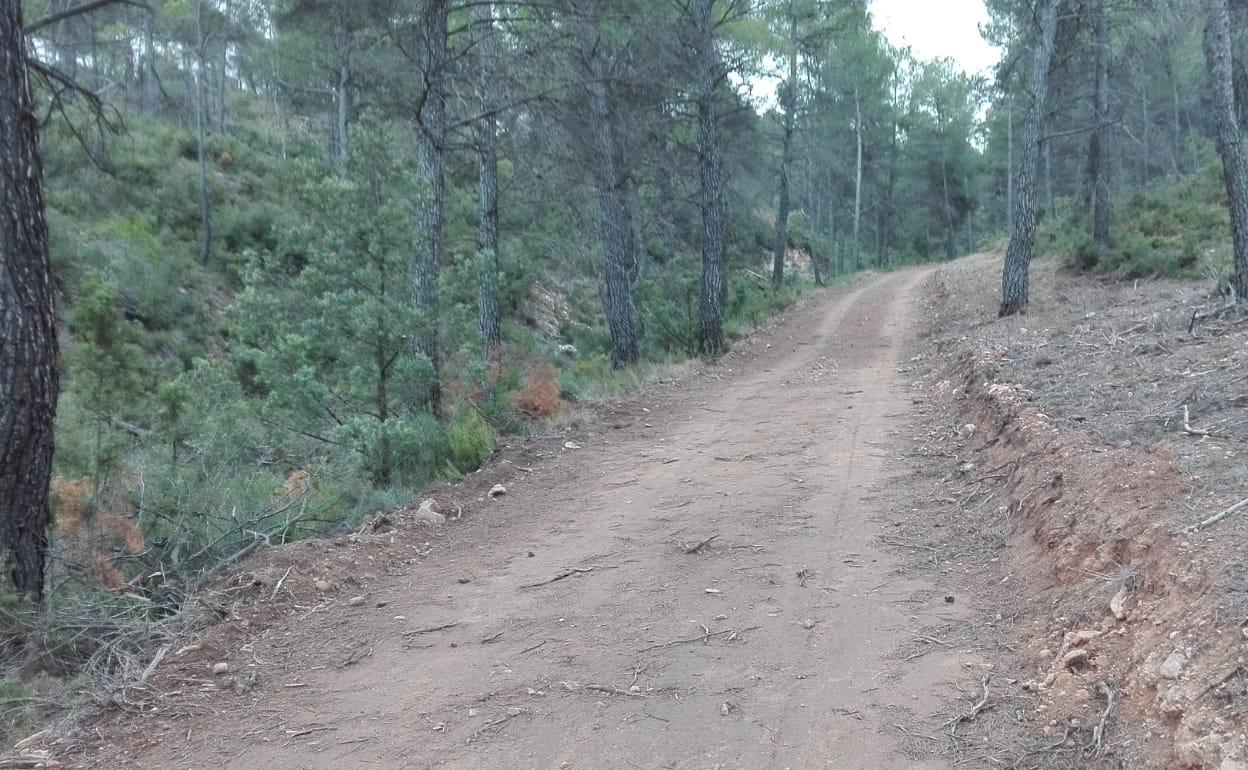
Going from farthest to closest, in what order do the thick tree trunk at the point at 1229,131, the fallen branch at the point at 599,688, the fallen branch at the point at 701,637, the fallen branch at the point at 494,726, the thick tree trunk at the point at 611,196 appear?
the thick tree trunk at the point at 611,196 → the thick tree trunk at the point at 1229,131 → the fallen branch at the point at 701,637 → the fallen branch at the point at 599,688 → the fallen branch at the point at 494,726

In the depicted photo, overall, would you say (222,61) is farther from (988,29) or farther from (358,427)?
(358,427)

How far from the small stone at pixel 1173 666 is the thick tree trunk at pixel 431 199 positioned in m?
7.24

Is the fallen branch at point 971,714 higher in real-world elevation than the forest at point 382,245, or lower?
lower

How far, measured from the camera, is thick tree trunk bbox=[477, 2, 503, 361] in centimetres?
1255

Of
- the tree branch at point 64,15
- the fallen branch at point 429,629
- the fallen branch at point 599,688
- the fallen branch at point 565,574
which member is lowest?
the fallen branch at point 599,688

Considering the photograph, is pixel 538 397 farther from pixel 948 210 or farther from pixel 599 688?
pixel 948 210

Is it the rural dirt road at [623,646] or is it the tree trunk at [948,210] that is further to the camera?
the tree trunk at [948,210]

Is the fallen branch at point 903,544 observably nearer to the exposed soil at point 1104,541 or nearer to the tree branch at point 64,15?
the exposed soil at point 1104,541

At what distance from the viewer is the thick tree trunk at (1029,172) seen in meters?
16.8

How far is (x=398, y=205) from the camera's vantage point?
32.0ft

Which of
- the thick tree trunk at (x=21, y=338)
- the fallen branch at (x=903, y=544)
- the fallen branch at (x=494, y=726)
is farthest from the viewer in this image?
the fallen branch at (x=903, y=544)

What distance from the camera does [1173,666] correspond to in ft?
11.8

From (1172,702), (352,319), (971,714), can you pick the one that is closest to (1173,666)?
(1172,702)

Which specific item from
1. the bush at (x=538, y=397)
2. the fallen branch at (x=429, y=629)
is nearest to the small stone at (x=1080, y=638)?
the fallen branch at (x=429, y=629)
